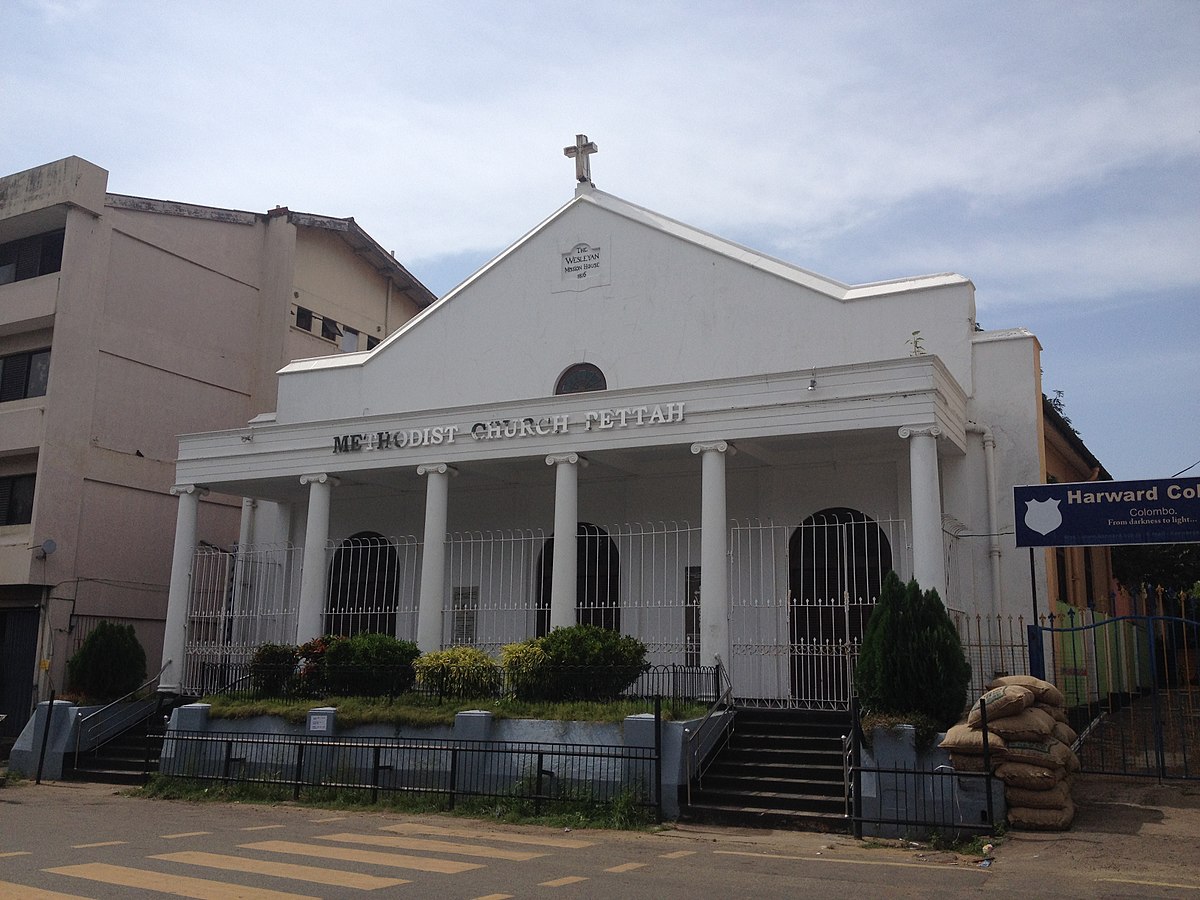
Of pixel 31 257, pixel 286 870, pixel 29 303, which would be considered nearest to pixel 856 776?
pixel 286 870

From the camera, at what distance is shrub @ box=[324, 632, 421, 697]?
56.6 ft

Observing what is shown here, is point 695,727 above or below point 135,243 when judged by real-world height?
below

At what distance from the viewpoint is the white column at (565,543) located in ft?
56.7

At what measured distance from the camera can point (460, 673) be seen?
1662 cm

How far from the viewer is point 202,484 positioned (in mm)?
Answer: 21578

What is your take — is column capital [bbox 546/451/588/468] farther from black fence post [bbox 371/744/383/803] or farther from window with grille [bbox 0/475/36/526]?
window with grille [bbox 0/475/36/526]

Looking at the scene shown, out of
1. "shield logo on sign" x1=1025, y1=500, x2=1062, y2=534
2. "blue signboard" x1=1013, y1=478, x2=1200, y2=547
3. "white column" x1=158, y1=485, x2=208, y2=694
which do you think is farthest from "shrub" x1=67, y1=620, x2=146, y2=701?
"shield logo on sign" x1=1025, y1=500, x2=1062, y2=534

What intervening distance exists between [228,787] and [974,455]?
12.2m

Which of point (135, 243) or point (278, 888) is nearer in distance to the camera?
point (278, 888)

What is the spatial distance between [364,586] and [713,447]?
9013mm

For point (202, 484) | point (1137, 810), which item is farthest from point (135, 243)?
point (1137, 810)

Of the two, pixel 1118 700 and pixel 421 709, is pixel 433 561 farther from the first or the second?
pixel 1118 700

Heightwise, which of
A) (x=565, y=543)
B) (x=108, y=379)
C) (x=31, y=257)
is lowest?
(x=565, y=543)

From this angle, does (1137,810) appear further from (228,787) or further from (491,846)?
(228,787)
